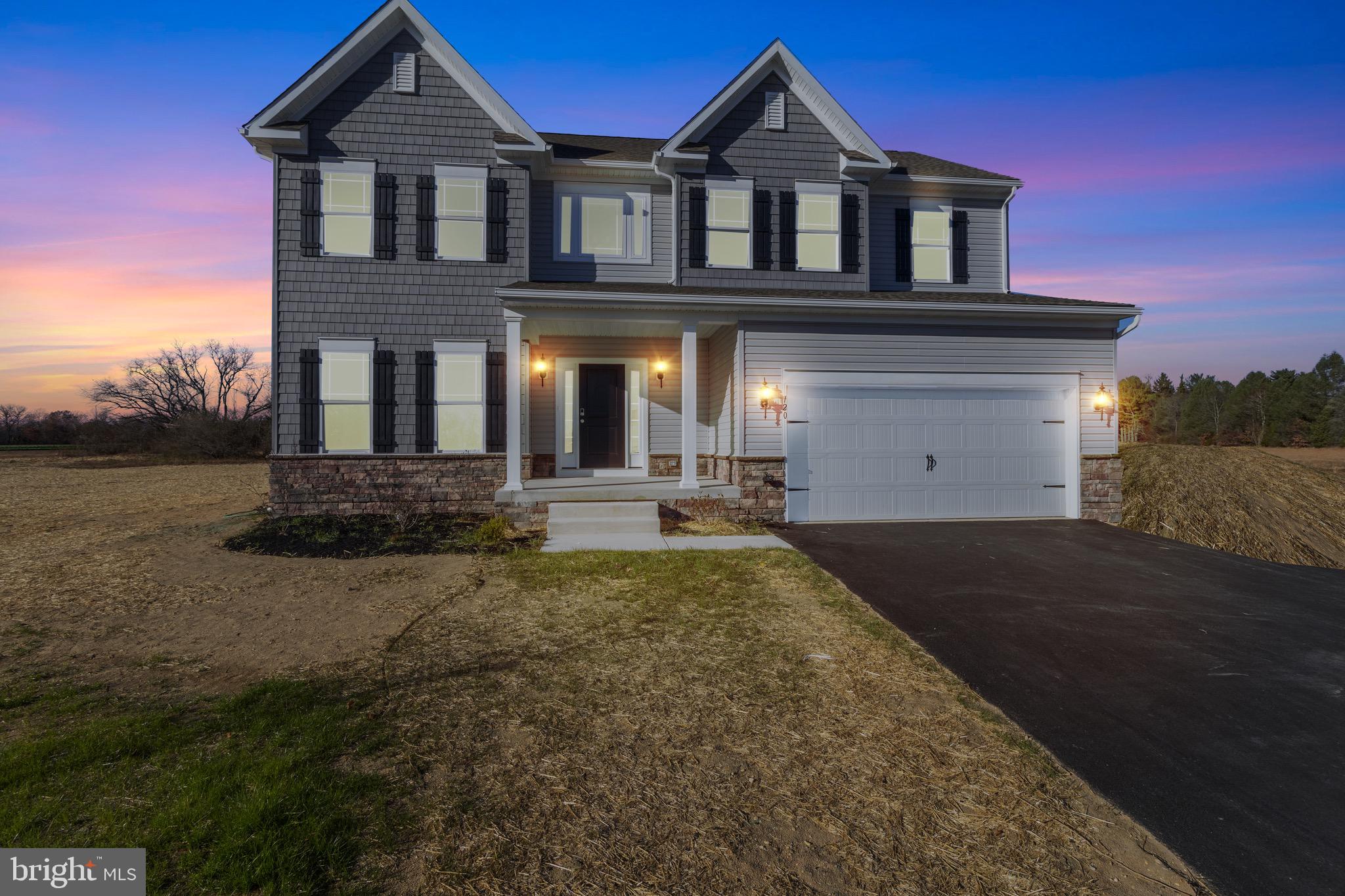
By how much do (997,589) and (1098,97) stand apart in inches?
507

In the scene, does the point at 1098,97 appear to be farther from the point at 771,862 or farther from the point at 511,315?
the point at 771,862

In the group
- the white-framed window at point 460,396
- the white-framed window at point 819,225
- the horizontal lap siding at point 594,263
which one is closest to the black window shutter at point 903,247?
the white-framed window at point 819,225

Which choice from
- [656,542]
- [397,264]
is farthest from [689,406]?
[397,264]

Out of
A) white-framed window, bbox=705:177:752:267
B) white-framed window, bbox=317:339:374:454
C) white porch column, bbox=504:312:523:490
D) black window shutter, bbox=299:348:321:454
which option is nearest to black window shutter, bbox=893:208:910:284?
white-framed window, bbox=705:177:752:267

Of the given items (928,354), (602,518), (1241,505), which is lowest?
(602,518)

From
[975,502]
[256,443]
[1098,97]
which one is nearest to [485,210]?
[975,502]

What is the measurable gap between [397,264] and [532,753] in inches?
417

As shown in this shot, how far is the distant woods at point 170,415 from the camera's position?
25.9m

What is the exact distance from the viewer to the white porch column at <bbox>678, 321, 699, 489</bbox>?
32.1 ft

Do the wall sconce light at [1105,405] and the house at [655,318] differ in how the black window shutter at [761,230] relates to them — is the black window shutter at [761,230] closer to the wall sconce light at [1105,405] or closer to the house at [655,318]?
the house at [655,318]

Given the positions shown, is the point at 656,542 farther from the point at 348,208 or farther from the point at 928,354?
the point at 348,208

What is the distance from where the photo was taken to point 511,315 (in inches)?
388

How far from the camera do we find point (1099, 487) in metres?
10.5

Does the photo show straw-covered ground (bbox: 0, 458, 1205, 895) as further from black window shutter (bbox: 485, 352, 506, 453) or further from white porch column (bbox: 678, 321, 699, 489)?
black window shutter (bbox: 485, 352, 506, 453)
